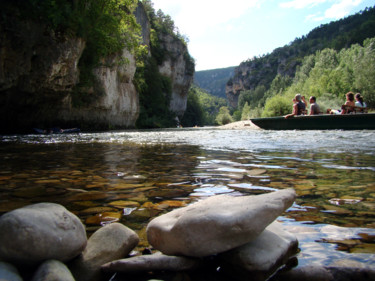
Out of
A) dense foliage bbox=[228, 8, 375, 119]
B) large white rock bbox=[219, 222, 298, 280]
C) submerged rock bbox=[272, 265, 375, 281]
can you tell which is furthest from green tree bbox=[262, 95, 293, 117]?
submerged rock bbox=[272, 265, 375, 281]

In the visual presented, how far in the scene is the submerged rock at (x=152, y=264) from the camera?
45.3 inches

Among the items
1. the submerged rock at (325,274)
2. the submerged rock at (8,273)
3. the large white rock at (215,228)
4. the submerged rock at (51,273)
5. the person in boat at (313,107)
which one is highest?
the person in boat at (313,107)

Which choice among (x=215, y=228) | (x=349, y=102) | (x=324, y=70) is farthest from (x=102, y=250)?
(x=324, y=70)

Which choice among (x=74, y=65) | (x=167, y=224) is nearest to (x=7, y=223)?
(x=167, y=224)

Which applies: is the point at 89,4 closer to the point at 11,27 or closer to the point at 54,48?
the point at 54,48

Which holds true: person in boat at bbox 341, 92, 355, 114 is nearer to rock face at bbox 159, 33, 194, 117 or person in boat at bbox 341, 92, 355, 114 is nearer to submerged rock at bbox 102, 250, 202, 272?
submerged rock at bbox 102, 250, 202, 272

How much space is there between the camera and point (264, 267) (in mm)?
1147

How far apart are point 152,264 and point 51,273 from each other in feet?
1.21

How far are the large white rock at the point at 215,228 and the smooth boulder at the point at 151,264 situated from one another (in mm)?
43

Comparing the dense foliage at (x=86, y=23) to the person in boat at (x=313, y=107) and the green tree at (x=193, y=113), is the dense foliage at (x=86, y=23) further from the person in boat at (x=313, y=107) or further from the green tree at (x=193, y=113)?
the green tree at (x=193, y=113)

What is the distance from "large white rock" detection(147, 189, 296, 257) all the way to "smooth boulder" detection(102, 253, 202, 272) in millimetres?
43

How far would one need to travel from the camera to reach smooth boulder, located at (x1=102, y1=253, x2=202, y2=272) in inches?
45.3

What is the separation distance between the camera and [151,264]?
1.17 m

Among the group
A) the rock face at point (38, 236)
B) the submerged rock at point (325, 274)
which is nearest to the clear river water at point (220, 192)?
the submerged rock at point (325, 274)
